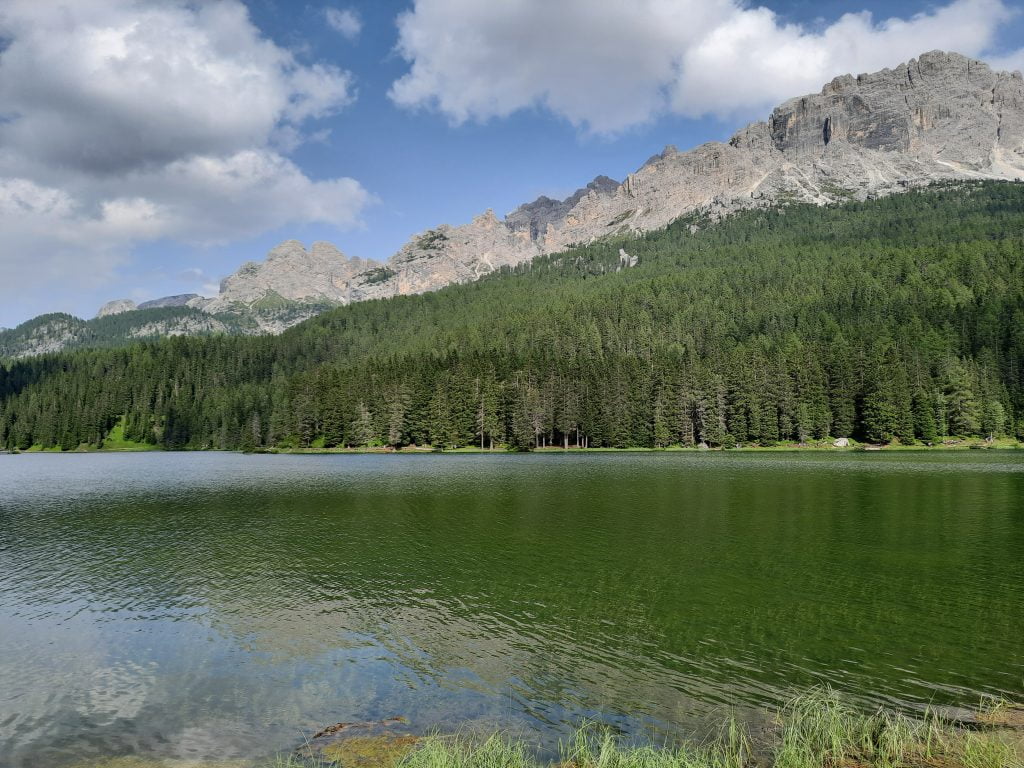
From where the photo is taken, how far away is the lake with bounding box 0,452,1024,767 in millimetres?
17109

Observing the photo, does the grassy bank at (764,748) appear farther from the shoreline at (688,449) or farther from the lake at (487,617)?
the shoreline at (688,449)

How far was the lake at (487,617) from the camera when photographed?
1711cm

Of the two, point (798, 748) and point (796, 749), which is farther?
point (798, 748)

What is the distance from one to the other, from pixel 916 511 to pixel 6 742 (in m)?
57.5

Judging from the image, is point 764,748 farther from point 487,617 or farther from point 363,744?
point 487,617

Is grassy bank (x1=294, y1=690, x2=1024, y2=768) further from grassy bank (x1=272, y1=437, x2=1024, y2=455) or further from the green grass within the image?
grassy bank (x1=272, y1=437, x2=1024, y2=455)

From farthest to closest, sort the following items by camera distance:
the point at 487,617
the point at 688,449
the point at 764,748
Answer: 1. the point at 688,449
2. the point at 487,617
3. the point at 764,748

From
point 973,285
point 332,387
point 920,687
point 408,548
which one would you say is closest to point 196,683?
point 408,548

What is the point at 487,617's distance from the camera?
25125 millimetres

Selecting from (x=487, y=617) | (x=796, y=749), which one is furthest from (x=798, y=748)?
(x=487, y=617)

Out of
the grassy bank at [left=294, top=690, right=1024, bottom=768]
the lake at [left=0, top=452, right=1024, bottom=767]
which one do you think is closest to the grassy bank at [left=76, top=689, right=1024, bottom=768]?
the grassy bank at [left=294, top=690, right=1024, bottom=768]

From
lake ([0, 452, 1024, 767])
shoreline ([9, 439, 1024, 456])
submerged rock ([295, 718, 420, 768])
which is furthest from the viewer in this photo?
shoreline ([9, 439, 1024, 456])

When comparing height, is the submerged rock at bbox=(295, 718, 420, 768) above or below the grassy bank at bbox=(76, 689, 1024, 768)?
below

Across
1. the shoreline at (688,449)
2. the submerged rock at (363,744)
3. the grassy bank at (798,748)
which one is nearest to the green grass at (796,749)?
the grassy bank at (798,748)
